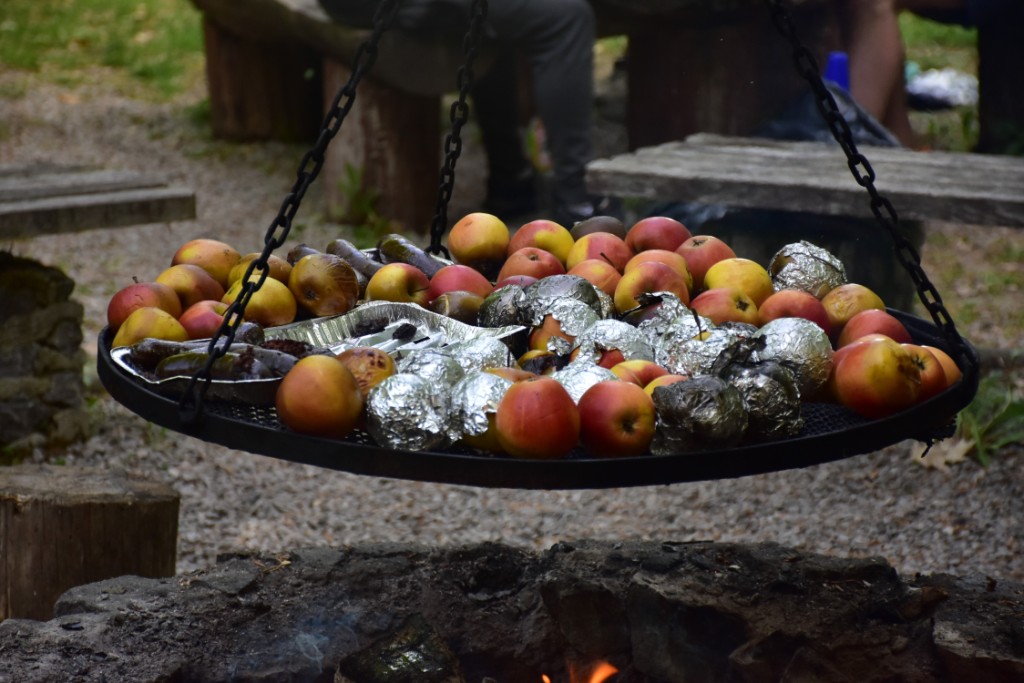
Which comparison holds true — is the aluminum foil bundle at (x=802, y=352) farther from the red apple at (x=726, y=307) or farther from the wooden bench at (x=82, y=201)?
the wooden bench at (x=82, y=201)

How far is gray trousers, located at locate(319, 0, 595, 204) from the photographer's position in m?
5.63

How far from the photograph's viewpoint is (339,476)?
14.5 feet

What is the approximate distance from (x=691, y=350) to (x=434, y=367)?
42cm

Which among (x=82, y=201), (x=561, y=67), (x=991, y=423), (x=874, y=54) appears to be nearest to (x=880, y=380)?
(x=991, y=423)

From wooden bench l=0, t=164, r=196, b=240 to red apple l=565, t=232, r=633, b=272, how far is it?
1.94 m

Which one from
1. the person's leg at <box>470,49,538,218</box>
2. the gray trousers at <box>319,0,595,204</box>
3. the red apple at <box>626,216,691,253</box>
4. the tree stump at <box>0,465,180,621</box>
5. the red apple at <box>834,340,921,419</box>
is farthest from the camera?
the person's leg at <box>470,49,538,218</box>

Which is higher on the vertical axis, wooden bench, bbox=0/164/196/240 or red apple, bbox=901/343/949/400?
red apple, bbox=901/343/949/400

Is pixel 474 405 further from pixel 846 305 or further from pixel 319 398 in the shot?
pixel 846 305

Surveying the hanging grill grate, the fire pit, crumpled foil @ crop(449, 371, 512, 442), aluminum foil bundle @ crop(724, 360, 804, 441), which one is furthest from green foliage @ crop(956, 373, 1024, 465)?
crumpled foil @ crop(449, 371, 512, 442)

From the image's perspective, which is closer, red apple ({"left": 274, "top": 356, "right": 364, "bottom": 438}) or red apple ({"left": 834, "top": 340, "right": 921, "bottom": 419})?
red apple ({"left": 274, "top": 356, "right": 364, "bottom": 438})

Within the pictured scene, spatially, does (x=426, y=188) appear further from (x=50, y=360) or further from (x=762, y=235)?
(x=50, y=360)

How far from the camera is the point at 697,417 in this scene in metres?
1.69

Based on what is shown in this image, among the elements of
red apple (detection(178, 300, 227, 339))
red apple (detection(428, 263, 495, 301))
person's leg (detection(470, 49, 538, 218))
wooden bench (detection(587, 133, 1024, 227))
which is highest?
red apple (detection(428, 263, 495, 301))

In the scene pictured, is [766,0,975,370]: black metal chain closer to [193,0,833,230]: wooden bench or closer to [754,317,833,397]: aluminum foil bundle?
[754,317,833,397]: aluminum foil bundle
